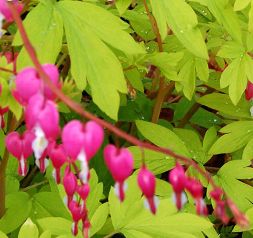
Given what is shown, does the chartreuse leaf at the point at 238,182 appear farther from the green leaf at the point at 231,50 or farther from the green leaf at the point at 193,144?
the green leaf at the point at 231,50

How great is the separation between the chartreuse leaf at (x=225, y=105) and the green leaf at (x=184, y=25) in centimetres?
61

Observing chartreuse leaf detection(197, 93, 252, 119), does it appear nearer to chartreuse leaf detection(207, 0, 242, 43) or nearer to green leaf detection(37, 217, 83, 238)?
chartreuse leaf detection(207, 0, 242, 43)

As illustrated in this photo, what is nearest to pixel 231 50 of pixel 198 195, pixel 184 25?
pixel 184 25

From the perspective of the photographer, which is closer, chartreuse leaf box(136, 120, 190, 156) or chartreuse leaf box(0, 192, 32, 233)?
chartreuse leaf box(0, 192, 32, 233)

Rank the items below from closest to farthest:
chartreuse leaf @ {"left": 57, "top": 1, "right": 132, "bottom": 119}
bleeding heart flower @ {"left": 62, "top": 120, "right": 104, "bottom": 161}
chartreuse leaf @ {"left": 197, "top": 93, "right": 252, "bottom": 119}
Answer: bleeding heart flower @ {"left": 62, "top": 120, "right": 104, "bottom": 161}, chartreuse leaf @ {"left": 57, "top": 1, "right": 132, "bottom": 119}, chartreuse leaf @ {"left": 197, "top": 93, "right": 252, "bottom": 119}

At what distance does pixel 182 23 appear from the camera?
4.56 ft

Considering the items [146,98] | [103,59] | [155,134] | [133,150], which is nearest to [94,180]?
[133,150]

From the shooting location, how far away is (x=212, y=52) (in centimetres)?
196

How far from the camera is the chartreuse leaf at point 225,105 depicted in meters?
1.97

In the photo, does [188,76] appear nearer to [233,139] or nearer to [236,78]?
[236,78]

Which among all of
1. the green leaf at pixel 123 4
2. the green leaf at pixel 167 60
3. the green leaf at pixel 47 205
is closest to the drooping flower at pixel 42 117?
the green leaf at pixel 123 4

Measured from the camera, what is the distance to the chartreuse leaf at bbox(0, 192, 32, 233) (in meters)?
1.64

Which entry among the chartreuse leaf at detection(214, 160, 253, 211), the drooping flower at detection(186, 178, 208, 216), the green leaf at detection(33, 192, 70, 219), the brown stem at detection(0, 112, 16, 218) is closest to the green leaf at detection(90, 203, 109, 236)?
the green leaf at detection(33, 192, 70, 219)

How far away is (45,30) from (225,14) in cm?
49
